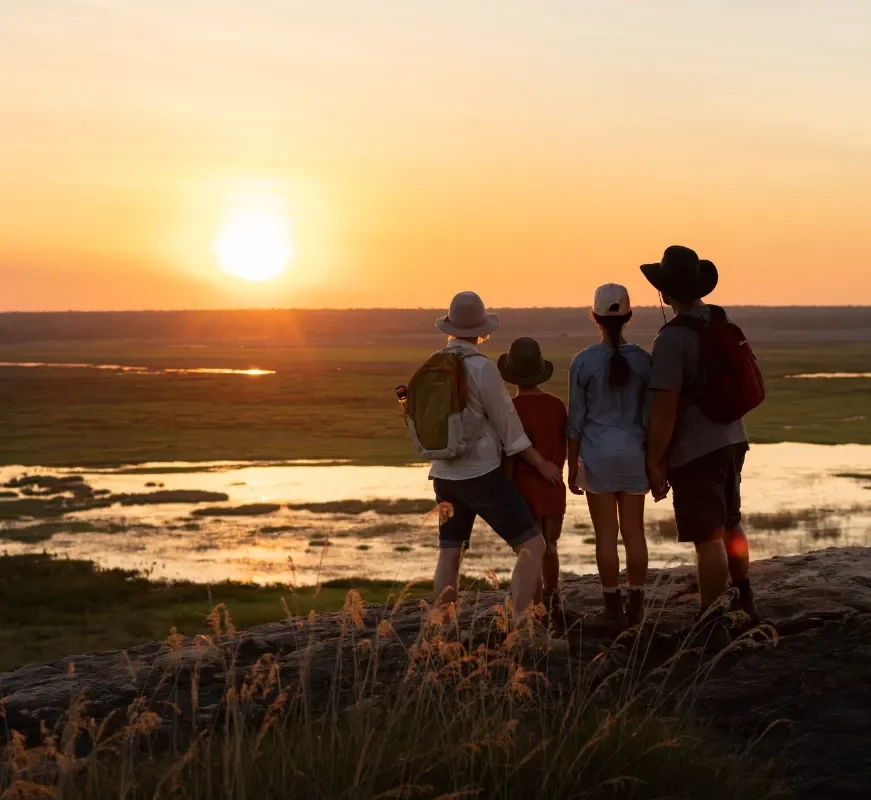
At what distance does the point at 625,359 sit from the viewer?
713 cm

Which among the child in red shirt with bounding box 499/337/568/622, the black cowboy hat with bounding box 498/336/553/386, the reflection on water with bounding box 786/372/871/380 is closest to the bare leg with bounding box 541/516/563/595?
the child in red shirt with bounding box 499/337/568/622

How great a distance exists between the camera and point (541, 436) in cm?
736

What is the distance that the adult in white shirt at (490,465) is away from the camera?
6734 mm

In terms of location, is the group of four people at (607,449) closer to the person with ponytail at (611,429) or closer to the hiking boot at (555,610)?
the person with ponytail at (611,429)

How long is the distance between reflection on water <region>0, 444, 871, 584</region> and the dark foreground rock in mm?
9030

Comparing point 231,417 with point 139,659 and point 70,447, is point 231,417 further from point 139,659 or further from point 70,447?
point 139,659

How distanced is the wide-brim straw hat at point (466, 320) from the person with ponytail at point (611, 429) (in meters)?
0.58

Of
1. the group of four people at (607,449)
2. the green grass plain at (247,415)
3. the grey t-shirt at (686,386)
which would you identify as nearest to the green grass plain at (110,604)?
the group of four people at (607,449)

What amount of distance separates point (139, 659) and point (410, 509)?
65.2ft

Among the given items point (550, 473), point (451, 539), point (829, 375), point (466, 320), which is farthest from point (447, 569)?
point (829, 375)

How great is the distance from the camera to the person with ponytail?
7.09m

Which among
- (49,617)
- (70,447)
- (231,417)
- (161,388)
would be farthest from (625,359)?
(161,388)

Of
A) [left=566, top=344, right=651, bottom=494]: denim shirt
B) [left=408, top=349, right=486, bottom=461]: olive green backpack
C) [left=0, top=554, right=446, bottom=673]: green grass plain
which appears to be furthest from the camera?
[left=0, top=554, right=446, bottom=673]: green grass plain

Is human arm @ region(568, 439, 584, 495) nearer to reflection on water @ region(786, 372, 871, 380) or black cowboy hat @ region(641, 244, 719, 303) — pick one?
black cowboy hat @ region(641, 244, 719, 303)
